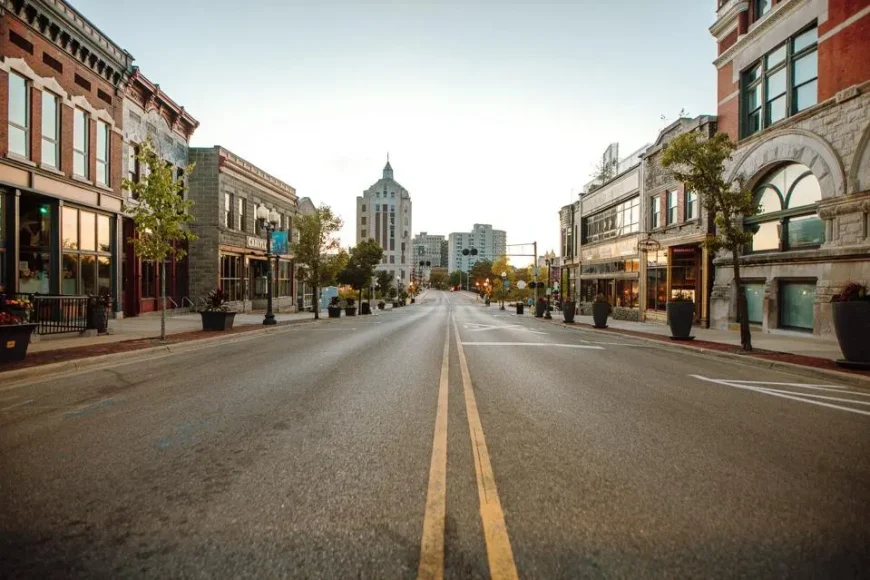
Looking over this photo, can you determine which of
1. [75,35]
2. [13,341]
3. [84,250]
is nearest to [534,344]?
[13,341]

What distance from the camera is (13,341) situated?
9.20 metres

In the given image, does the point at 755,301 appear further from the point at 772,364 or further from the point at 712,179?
the point at 772,364

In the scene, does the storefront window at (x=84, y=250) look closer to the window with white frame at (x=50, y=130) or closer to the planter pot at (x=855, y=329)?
the window with white frame at (x=50, y=130)

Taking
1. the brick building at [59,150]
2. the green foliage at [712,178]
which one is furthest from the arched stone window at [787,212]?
the brick building at [59,150]

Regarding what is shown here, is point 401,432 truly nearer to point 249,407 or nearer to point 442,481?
point 442,481

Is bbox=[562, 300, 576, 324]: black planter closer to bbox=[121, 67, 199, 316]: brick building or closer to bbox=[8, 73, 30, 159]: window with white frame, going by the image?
bbox=[121, 67, 199, 316]: brick building

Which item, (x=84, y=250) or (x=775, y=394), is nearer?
(x=775, y=394)

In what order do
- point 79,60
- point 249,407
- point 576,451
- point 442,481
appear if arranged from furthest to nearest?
point 79,60
point 249,407
point 576,451
point 442,481

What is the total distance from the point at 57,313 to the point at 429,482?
649 inches

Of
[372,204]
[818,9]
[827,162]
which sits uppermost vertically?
[372,204]

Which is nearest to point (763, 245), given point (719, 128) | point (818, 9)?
point (719, 128)

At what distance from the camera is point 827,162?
1611 centimetres

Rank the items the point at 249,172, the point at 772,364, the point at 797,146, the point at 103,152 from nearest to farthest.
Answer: the point at 772,364
the point at 797,146
the point at 103,152
the point at 249,172

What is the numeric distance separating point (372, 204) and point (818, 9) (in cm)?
11524
